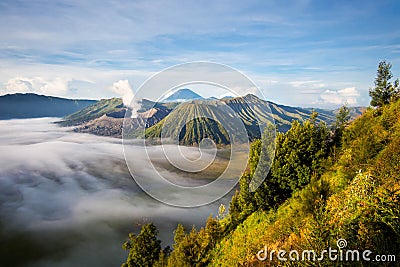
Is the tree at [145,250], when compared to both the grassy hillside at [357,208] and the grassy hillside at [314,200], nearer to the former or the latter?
the grassy hillside at [314,200]

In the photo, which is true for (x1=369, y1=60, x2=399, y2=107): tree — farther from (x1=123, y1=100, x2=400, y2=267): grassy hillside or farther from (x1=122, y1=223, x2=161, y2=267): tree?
(x1=122, y1=223, x2=161, y2=267): tree

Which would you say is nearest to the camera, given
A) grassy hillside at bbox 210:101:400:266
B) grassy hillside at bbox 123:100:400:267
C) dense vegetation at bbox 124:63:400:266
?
grassy hillside at bbox 210:101:400:266

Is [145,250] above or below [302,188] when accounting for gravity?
below

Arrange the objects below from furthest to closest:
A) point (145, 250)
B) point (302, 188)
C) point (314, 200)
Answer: point (145, 250) < point (302, 188) < point (314, 200)

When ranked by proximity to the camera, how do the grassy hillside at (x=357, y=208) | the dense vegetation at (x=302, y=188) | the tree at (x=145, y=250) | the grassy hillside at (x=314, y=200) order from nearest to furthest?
the grassy hillside at (x=357, y=208) → the grassy hillside at (x=314, y=200) → the dense vegetation at (x=302, y=188) → the tree at (x=145, y=250)

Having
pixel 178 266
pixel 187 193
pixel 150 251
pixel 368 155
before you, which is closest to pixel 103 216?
pixel 187 193

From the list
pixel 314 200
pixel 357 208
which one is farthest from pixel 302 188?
pixel 357 208

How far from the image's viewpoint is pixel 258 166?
3800 cm

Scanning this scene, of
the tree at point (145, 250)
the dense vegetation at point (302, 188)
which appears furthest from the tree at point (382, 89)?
the tree at point (145, 250)

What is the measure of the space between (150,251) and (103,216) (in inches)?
5039

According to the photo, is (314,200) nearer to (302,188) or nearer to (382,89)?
(302,188)

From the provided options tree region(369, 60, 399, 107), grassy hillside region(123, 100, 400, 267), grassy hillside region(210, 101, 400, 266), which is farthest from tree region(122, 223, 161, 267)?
tree region(369, 60, 399, 107)

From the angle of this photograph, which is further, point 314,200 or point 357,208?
point 314,200

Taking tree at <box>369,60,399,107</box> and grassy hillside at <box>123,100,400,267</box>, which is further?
tree at <box>369,60,399,107</box>
